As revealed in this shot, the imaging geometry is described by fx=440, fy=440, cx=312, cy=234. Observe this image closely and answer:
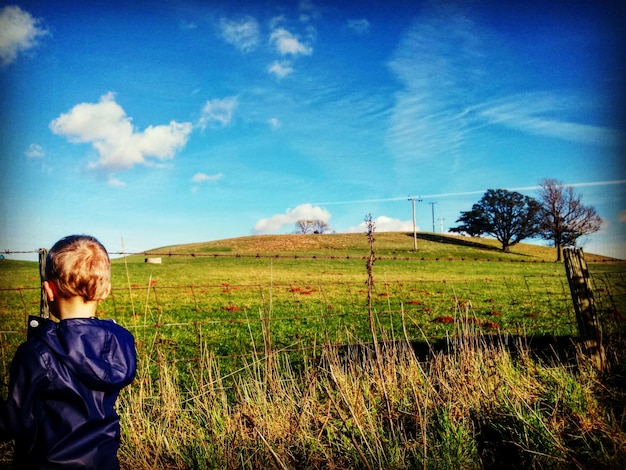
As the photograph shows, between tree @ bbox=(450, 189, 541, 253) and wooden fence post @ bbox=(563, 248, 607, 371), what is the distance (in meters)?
68.5

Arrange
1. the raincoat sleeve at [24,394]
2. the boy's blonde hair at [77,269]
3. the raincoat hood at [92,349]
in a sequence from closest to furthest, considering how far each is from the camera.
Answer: the raincoat sleeve at [24,394] → the raincoat hood at [92,349] → the boy's blonde hair at [77,269]

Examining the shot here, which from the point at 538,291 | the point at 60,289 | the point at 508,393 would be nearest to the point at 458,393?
the point at 508,393

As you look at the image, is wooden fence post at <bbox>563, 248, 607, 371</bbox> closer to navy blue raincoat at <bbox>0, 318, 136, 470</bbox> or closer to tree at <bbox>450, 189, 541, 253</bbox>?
navy blue raincoat at <bbox>0, 318, 136, 470</bbox>

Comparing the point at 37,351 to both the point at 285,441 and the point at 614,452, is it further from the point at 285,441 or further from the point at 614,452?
the point at 614,452

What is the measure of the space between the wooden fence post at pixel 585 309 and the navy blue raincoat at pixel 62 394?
5.37 meters

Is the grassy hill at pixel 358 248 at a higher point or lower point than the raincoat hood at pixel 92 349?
higher

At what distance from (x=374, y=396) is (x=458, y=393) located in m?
0.80

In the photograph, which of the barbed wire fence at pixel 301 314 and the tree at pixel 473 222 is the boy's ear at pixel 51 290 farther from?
the tree at pixel 473 222

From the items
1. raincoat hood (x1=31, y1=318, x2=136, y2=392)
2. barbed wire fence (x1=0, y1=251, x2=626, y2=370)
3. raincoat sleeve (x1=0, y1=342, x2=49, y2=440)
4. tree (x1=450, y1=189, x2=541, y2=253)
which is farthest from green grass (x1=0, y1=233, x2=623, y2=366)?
tree (x1=450, y1=189, x2=541, y2=253)

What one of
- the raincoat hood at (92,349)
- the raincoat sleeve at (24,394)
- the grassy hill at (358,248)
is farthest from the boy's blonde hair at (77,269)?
the grassy hill at (358,248)

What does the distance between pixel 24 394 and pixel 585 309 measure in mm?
5966

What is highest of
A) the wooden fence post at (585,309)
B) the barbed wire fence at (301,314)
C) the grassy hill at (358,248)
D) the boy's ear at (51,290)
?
the grassy hill at (358,248)

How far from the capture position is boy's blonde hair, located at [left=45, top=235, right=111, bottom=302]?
234 centimetres

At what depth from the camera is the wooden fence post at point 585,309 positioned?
5.38 metres
